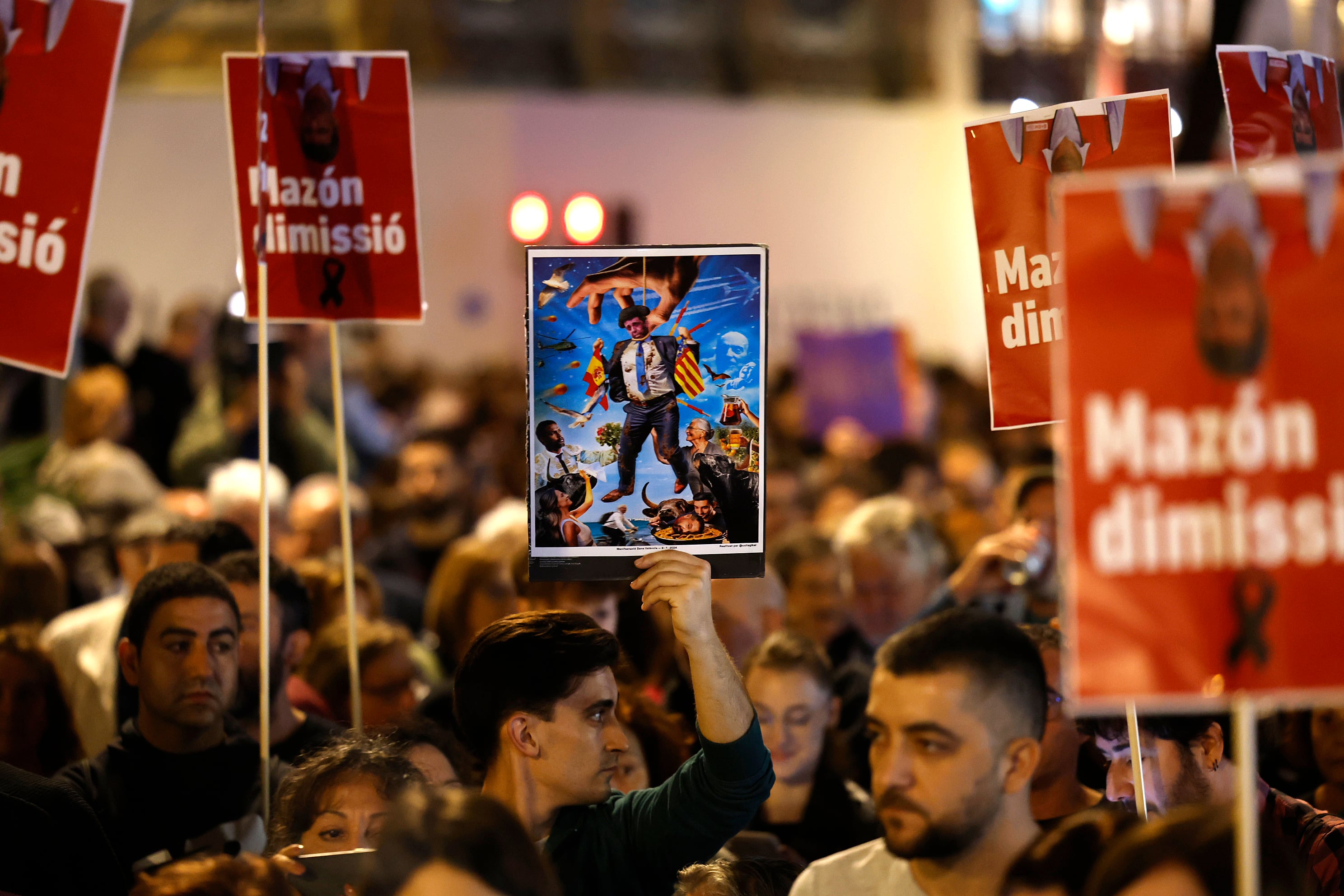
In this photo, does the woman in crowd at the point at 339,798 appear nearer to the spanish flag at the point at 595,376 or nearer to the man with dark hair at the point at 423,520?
the spanish flag at the point at 595,376

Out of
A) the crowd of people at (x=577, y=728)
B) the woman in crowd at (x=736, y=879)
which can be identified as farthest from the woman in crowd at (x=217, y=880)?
the woman in crowd at (x=736, y=879)

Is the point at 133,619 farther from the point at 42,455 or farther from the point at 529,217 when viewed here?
the point at 529,217

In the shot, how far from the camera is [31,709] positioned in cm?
415

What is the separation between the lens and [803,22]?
22.1 metres

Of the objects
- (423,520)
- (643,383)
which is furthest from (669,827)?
(423,520)

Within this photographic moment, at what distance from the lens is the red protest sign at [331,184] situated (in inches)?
160

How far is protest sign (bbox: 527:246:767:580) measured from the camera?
3.18m

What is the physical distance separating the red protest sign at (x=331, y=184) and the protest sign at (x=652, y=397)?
42.1 inches

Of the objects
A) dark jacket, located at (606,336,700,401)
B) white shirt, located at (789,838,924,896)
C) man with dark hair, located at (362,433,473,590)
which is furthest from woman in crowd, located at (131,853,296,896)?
man with dark hair, located at (362,433,473,590)

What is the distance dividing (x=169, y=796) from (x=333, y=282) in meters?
1.42

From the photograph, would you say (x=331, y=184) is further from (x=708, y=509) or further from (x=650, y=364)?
(x=708, y=509)

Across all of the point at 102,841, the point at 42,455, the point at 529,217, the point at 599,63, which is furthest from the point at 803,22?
the point at 102,841

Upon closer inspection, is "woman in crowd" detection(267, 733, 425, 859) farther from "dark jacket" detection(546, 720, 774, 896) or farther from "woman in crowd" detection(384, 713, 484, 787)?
"dark jacket" detection(546, 720, 774, 896)

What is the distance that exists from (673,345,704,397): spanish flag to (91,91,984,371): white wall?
42.9 ft
